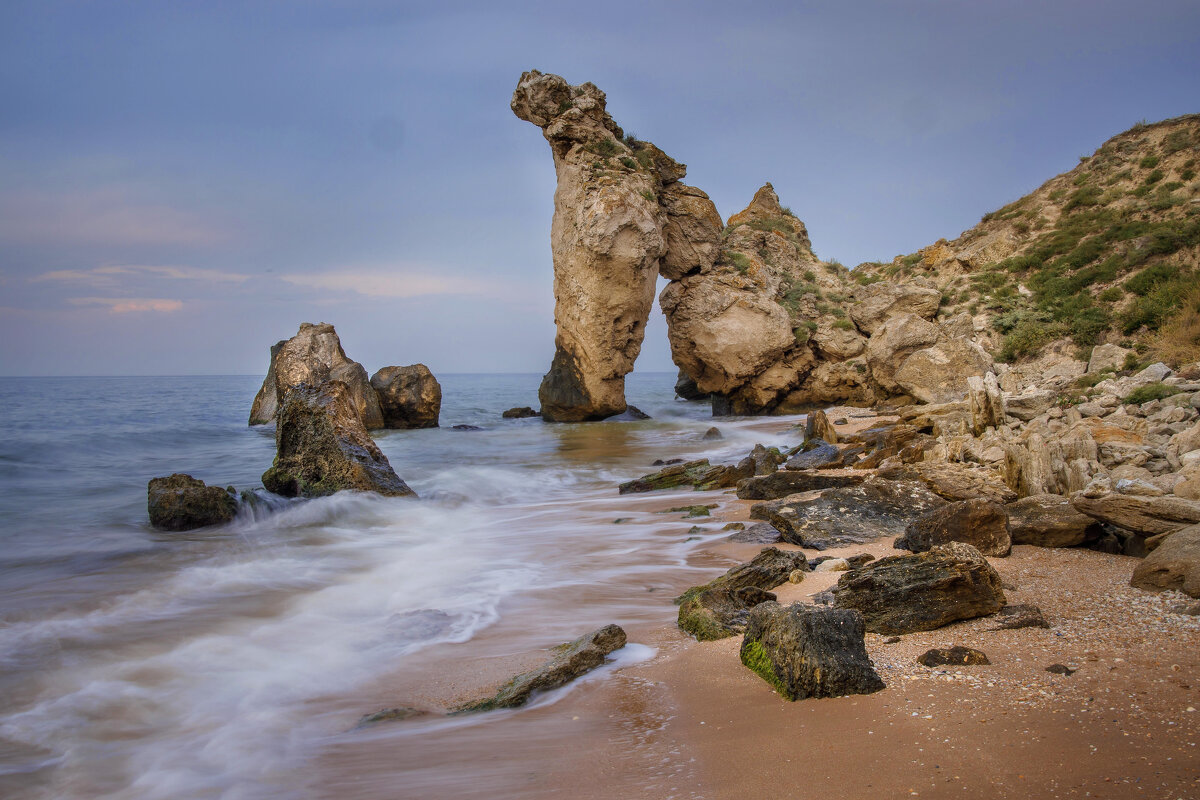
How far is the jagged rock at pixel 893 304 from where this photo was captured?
20984 mm

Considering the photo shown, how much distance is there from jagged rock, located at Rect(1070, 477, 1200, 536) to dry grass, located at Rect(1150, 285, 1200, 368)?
23.7 feet

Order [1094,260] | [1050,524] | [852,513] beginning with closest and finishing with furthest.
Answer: [1050,524], [852,513], [1094,260]

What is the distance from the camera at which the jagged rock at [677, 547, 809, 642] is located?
389 centimetres

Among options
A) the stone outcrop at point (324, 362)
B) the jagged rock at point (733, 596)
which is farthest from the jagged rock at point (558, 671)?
the stone outcrop at point (324, 362)

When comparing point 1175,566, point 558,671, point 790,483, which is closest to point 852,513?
point 790,483

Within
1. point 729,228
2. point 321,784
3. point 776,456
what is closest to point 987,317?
point 729,228

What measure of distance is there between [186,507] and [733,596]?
7331mm

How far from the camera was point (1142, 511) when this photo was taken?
3.89m

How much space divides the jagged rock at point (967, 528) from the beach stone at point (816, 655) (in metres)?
1.88

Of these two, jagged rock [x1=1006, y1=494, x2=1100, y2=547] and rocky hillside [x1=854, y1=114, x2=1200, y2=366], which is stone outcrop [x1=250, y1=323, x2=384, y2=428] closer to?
rocky hillside [x1=854, y1=114, x2=1200, y2=366]

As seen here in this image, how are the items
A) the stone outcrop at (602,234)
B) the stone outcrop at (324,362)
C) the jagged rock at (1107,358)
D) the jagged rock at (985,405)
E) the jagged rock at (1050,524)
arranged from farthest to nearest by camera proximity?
the stone outcrop at (324,362) → the stone outcrop at (602,234) → the jagged rock at (1107,358) → the jagged rock at (985,405) → the jagged rock at (1050,524)

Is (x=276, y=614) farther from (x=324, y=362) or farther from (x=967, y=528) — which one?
(x=324, y=362)

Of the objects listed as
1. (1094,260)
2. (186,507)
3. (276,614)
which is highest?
(1094,260)

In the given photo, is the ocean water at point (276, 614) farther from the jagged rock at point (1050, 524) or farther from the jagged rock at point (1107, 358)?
the jagged rock at point (1107, 358)
